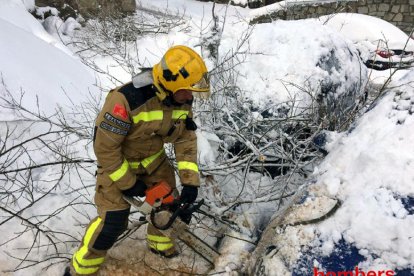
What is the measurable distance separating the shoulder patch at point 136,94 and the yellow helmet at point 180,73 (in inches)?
3.4

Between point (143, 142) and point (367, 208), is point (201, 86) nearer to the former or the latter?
point (143, 142)

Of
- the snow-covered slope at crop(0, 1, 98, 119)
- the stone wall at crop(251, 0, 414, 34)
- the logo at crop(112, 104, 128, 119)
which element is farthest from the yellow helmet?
the stone wall at crop(251, 0, 414, 34)

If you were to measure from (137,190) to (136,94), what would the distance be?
637 millimetres

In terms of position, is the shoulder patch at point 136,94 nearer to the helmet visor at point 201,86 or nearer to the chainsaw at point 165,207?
→ the helmet visor at point 201,86

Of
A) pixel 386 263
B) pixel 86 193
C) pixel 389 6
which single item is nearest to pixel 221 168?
pixel 86 193

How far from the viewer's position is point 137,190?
2.57m

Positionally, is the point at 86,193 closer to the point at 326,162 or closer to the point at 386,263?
the point at 326,162

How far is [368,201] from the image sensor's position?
2076mm

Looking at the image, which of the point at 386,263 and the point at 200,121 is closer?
the point at 386,263

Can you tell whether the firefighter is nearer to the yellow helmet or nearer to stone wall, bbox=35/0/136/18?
the yellow helmet

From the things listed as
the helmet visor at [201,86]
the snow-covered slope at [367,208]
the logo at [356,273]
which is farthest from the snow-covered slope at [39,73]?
the logo at [356,273]

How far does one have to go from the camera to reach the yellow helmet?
2.21 m

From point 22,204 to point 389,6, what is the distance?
11327 mm

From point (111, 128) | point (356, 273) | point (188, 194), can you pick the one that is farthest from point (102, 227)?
point (356, 273)
